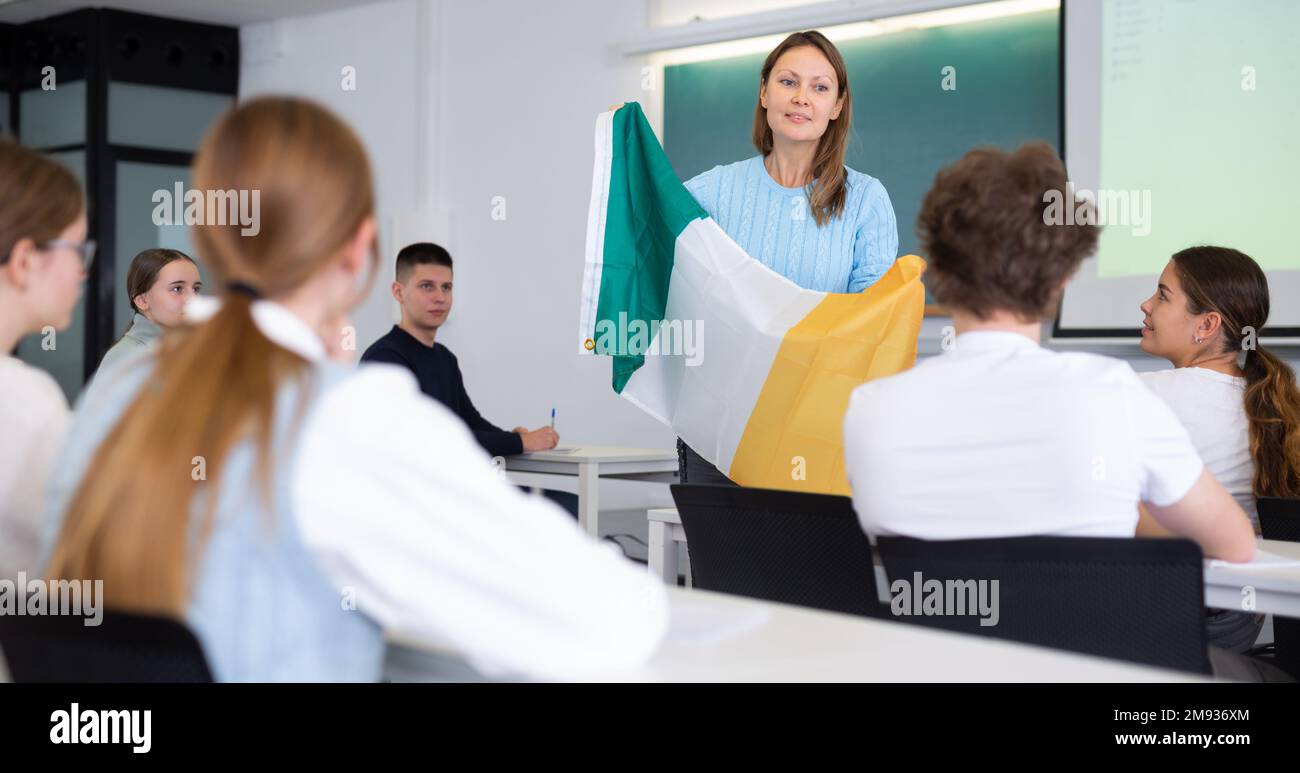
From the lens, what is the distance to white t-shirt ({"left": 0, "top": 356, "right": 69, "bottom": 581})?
147 centimetres

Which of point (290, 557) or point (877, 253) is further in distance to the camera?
point (877, 253)

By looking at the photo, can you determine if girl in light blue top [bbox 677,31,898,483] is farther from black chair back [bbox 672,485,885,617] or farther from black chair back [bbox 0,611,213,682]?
black chair back [bbox 0,611,213,682]

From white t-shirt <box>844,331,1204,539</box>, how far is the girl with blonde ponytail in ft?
1.98

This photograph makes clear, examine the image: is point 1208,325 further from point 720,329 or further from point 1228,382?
point 720,329

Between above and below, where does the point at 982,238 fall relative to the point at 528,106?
below

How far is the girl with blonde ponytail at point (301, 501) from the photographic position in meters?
0.97

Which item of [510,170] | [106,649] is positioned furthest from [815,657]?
[510,170]

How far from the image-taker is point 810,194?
9.55 ft

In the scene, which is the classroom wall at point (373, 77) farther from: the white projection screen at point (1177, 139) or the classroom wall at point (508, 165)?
the white projection screen at point (1177, 139)
